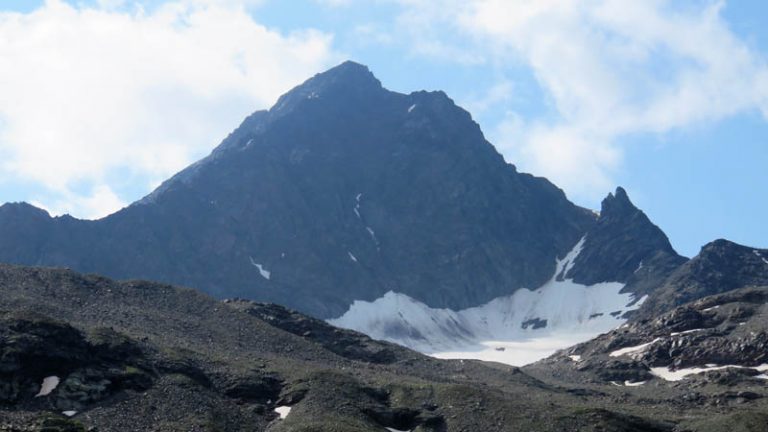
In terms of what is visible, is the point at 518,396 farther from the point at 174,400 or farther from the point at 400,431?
the point at 174,400

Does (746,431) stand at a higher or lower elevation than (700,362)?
lower

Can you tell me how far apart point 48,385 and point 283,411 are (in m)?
24.4

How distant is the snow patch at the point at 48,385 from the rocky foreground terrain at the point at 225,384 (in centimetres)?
21

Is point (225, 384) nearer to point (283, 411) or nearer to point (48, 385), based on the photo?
point (283, 411)

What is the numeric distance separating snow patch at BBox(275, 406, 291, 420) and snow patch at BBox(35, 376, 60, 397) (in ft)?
75.2

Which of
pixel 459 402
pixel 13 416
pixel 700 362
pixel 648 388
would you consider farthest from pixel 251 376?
pixel 700 362

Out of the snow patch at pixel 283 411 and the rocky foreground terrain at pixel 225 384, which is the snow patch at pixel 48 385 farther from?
the snow patch at pixel 283 411

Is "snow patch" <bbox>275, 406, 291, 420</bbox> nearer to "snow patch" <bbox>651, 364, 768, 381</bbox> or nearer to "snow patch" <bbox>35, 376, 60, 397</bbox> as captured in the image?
"snow patch" <bbox>35, 376, 60, 397</bbox>

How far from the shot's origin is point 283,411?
369 ft

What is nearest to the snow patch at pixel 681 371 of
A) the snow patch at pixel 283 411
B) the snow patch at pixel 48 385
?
the snow patch at pixel 283 411

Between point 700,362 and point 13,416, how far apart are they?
135203mm

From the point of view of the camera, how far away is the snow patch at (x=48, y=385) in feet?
337

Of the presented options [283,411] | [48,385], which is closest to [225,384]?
[283,411]

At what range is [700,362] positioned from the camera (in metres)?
193
